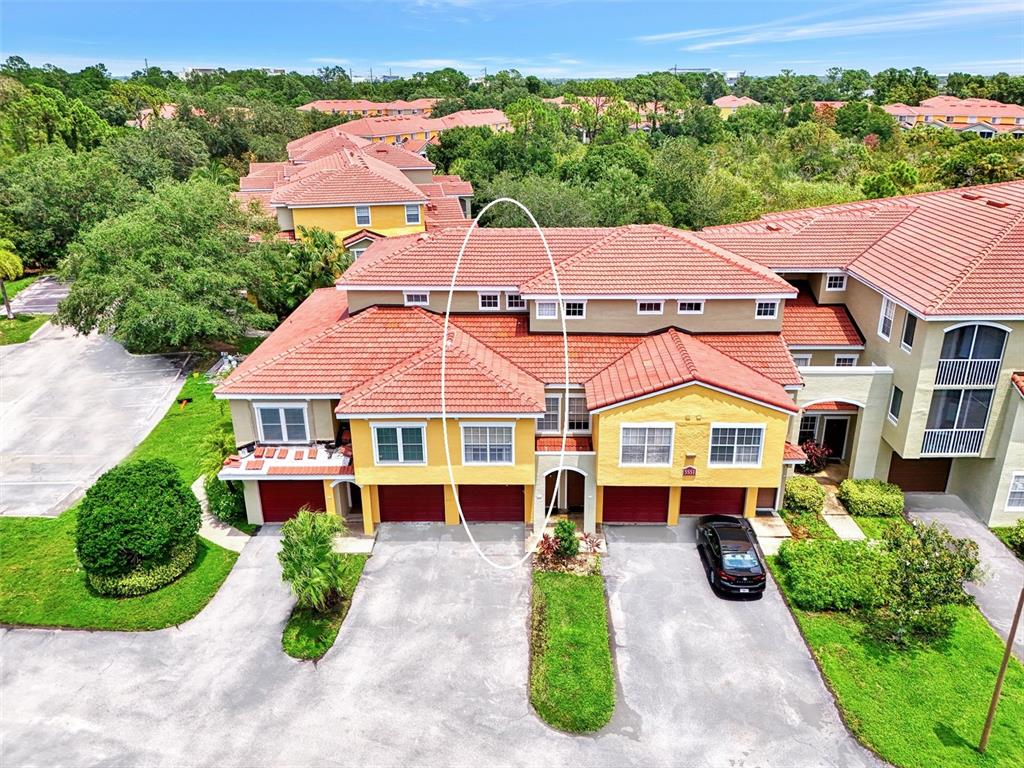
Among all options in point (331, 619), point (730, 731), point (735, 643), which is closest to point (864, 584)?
point (735, 643)

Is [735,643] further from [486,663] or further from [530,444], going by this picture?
[530,444]

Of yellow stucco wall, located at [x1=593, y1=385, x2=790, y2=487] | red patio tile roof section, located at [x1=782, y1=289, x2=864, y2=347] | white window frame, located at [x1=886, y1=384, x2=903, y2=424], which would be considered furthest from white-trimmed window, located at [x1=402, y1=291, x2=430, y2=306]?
white window frame, located at [x1=886, y1=384, x2=903, y2=424]

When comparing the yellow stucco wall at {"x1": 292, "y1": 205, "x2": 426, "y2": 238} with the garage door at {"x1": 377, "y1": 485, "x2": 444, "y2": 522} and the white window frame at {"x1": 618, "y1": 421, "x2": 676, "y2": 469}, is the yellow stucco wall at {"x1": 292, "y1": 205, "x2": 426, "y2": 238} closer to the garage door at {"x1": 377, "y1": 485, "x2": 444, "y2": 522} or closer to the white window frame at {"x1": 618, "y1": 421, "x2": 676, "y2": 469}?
the garage door at {"x1": 377, "y1": 485, "x2": 444, "y2": 522}

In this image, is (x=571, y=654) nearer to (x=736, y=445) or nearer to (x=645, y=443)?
(x=645, y=443)

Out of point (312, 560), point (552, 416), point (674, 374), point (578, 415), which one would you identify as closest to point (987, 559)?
point (674, 374)

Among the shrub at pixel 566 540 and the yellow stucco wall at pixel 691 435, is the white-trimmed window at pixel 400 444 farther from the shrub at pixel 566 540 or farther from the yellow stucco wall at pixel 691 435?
the yellow stucco wall at pixel 691 435


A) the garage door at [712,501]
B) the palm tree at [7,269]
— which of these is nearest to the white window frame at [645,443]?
the garage door at [712,501]
